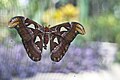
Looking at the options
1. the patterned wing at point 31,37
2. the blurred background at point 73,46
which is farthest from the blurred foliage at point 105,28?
the patterned wing at point 31,37

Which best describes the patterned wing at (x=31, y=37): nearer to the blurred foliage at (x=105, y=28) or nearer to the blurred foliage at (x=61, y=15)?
the blurred foliage at (x=61, y=15)

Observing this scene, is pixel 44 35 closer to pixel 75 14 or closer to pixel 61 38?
pixel 61 38

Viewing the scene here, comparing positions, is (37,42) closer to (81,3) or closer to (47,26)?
(47,26)

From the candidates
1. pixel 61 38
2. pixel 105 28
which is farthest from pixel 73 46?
pixel 105 28

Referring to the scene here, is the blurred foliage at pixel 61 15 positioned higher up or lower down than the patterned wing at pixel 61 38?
higher up

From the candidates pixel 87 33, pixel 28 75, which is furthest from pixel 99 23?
pixel 28 75

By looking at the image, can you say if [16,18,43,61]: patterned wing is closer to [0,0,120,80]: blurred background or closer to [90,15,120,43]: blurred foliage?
[0,0,120,80]: blurred background

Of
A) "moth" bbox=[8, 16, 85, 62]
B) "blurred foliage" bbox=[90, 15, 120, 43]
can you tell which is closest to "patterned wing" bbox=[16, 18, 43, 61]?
"moth" bbox=[8, 16, 85, 62]
